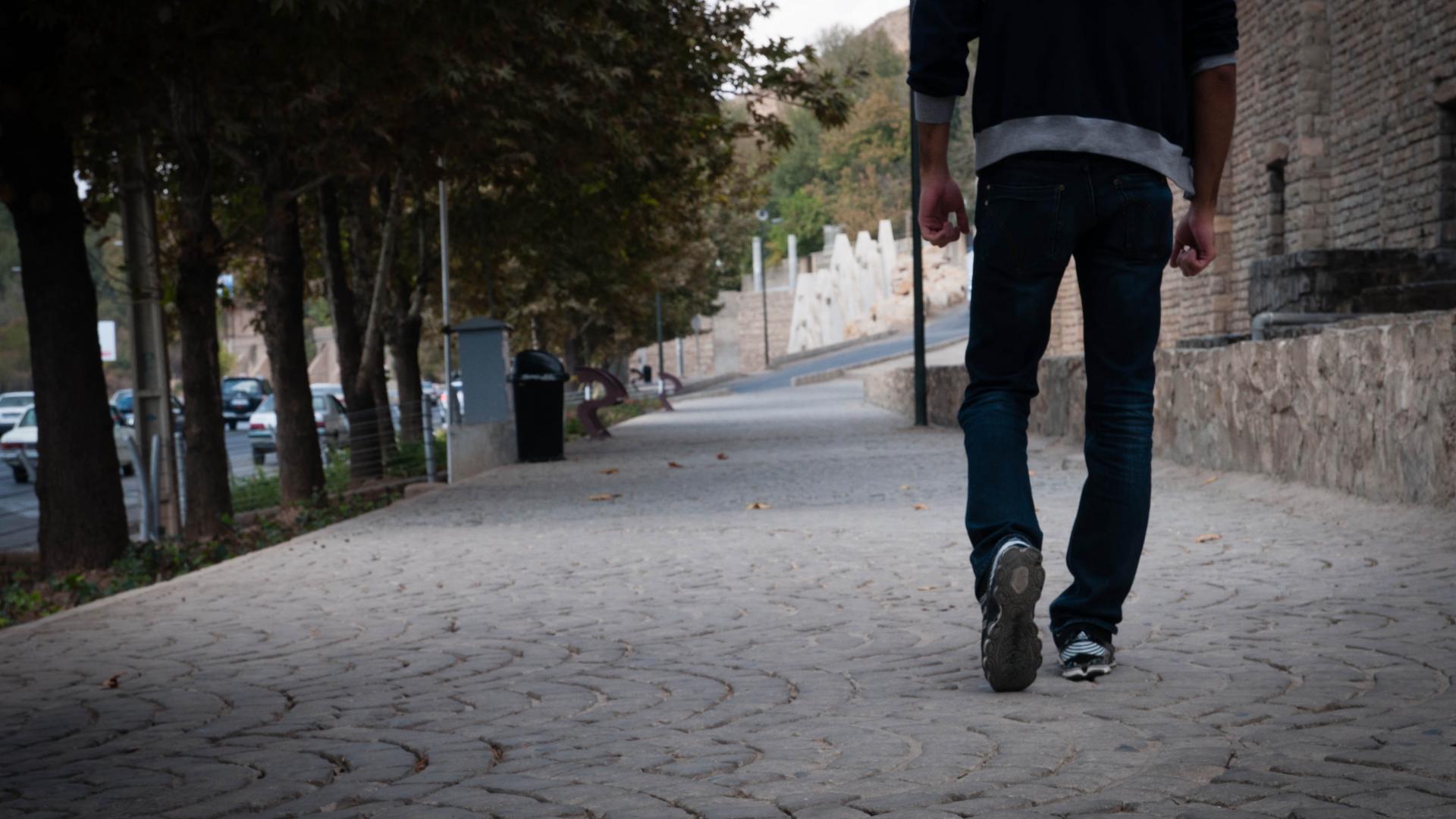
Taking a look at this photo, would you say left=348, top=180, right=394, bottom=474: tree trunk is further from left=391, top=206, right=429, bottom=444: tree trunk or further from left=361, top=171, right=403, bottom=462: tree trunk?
left=391, top=206, right=429, bottom=444: tree trunk

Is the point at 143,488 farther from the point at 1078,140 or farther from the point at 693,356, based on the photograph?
the point at 693,356

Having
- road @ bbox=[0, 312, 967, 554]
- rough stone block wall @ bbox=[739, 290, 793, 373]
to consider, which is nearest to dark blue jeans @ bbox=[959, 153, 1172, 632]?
road @ bbox=[0, 312, 967, 554]

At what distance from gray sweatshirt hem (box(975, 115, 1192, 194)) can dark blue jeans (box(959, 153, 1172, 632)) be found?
0.03 m

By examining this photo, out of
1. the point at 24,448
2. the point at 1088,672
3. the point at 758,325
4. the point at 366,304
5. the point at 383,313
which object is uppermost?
the point at 758,325

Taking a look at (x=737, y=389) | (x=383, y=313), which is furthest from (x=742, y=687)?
(x=737, y=389)

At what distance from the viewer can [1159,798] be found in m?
3.05

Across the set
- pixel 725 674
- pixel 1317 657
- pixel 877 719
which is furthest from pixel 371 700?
pixel 1317 657

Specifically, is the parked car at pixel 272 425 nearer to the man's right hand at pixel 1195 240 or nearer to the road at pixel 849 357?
the road at pixel 849 357

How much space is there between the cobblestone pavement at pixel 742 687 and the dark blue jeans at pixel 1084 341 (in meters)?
0.38

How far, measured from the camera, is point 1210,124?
4234 mm

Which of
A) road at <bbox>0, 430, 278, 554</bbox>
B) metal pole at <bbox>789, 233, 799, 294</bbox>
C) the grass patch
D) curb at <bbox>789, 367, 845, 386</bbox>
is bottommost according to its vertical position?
road at <bbox>0, 430, 278, 554</bbox>

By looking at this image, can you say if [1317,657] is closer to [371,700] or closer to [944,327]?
[371,700]

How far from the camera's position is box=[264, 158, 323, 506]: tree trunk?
1675 cm

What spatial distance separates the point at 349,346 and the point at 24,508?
22.2ft
